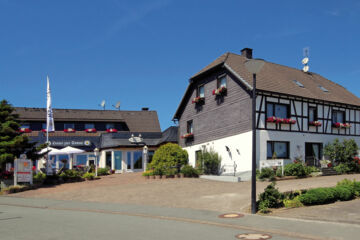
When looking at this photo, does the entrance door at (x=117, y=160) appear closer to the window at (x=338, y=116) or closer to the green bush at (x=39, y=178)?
the green bush at (x=39, y=178)

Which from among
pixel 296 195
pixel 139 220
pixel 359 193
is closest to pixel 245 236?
pixel 139 220

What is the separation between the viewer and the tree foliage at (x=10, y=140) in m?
22.3

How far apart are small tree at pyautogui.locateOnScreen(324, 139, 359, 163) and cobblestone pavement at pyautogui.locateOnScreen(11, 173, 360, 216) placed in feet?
22.5

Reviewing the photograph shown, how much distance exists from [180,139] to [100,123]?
1464 cm

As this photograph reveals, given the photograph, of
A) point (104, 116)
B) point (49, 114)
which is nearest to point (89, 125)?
point (104, 116)

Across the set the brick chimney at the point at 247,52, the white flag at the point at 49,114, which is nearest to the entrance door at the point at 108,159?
the white flag at the point at 49,114

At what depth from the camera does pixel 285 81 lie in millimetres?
27625

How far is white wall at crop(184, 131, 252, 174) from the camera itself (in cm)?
2450

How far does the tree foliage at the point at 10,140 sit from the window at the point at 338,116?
20.3 meters

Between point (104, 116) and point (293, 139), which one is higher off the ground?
point (104, 116)

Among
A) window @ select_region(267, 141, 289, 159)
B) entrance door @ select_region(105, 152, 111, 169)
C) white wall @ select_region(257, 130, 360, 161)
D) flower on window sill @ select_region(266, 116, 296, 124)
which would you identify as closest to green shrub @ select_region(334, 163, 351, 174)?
white wall @ select_region(257, 130, 360, 161)

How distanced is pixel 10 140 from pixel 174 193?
36.4 ft

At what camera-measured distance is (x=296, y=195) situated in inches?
540

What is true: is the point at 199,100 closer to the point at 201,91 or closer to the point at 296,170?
the point at 201,91
